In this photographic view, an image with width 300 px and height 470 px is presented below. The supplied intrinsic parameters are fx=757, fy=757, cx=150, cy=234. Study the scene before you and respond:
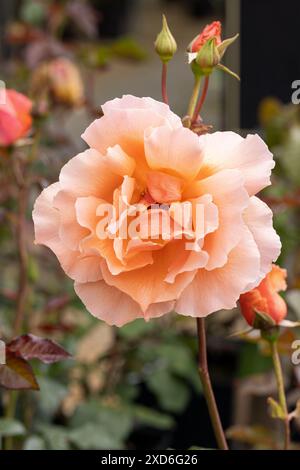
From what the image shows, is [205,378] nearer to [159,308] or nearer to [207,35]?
[159,308]

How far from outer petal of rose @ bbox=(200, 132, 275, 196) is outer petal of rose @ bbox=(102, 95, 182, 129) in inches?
0.8

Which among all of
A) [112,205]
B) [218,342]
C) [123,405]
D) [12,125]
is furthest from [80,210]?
[218,342]

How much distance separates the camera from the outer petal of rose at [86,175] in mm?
417

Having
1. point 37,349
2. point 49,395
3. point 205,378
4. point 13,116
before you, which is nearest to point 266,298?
point 205,378

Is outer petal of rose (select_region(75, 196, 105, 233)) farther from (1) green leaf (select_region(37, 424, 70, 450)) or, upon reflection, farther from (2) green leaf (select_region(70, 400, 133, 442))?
(2) green leaf (select_region(70, 400, 133, 442))

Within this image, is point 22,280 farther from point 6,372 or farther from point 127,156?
point 127,156

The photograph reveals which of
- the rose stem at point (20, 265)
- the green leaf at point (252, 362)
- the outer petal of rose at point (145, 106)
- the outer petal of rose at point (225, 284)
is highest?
the outer petal of rose at point (145, 106)

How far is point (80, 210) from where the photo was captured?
1.35 ft

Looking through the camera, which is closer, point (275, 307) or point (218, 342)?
point (275, 307)

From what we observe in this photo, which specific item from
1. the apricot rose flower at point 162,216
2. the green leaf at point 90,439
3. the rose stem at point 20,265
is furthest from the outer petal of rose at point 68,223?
the green leaf at point 90,439

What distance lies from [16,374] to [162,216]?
20cm

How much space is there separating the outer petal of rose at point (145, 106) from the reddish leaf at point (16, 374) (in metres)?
0.21

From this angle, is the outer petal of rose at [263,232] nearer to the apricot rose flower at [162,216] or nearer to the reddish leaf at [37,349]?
the apricot rose flower at [162,216]

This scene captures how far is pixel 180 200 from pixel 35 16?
1.40 meters
